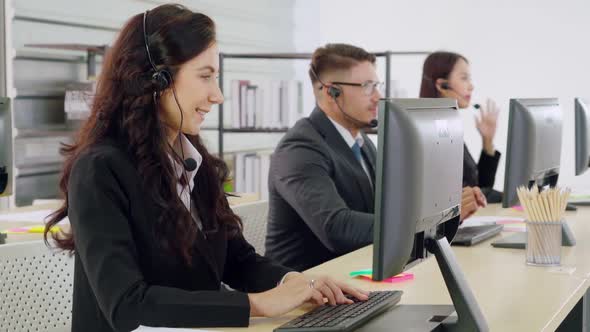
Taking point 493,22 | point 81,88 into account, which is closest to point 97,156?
point 81,88

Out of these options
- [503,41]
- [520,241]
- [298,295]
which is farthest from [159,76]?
[503,41]

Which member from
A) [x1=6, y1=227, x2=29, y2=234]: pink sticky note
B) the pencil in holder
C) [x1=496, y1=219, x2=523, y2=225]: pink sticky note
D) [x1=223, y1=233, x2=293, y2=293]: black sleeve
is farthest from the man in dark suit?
[x1=6, y1=227, x2=29, y2=234]: pink sticky note

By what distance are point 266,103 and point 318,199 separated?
2.17m

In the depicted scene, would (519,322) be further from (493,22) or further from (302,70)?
(302,70)

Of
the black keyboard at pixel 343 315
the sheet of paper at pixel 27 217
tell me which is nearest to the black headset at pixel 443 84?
the sheet of paper at pixel 27 217

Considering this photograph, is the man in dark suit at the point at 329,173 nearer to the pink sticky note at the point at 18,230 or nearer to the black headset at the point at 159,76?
the pink sticky note at the point at 18,230

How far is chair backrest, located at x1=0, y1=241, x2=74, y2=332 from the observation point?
2148mm

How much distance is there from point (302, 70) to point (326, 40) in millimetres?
346

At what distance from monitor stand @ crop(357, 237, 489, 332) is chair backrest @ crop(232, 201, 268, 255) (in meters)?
1.42

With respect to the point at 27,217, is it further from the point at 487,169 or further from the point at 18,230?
the point at 487,169

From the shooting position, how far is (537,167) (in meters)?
2.51

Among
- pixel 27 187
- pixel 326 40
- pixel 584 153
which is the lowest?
pixel 27 187

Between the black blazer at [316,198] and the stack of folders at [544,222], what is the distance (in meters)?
0.51

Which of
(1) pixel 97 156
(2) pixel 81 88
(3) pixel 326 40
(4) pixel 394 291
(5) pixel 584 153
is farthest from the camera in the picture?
(3) pixel 326 40
